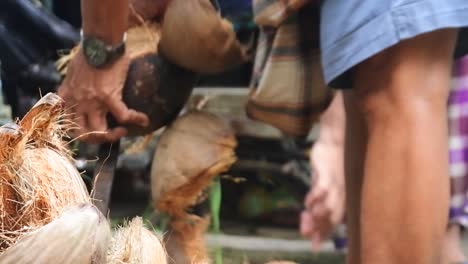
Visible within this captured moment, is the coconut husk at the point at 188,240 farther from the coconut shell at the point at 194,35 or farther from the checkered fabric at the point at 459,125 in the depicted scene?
the checkered fabric at the point at 459,125

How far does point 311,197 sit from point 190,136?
0.93ft

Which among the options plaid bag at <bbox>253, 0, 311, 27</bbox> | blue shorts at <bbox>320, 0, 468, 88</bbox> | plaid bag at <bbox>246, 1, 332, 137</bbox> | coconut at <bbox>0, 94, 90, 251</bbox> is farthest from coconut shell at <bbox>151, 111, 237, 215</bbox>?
coconut at <bbox>0, 94, 90, 251</bbox>

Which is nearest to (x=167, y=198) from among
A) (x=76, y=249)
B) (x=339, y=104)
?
(x=339, y=104)

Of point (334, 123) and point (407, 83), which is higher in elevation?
point (407, 83)

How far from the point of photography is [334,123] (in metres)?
1.29

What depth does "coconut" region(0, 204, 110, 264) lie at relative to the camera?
0.55 m

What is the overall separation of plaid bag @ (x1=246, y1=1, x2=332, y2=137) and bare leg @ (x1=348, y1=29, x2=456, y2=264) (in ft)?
1.27

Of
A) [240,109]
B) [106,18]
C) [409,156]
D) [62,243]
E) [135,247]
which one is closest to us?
[62,243]

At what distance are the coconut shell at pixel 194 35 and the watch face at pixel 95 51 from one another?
16 centimetres

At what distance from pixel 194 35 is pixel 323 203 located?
1.15ft

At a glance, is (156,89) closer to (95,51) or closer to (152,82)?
(152,82)

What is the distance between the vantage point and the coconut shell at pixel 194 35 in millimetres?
1181

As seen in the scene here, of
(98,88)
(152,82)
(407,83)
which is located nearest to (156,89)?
(152,82)

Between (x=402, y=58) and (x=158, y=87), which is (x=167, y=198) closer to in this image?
(x=158, y=87)
